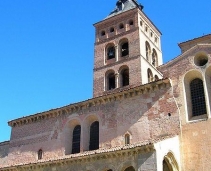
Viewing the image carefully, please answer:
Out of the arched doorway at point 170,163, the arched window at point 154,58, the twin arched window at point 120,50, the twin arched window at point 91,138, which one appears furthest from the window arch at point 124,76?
the arched doorway at point 170,163

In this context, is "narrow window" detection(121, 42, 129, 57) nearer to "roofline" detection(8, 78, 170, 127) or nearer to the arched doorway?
"roofline" detection(8, 78, 170, 127)

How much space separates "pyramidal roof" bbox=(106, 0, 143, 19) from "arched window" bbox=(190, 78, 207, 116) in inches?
590

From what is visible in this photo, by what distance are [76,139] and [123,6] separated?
16.9 metres

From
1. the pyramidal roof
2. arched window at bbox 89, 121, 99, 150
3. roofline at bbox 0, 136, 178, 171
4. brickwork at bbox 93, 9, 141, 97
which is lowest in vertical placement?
roofline at bbox 0, 136, 178, 171

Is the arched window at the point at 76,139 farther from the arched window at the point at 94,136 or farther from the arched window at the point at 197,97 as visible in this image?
the arched window at the point at 197,97

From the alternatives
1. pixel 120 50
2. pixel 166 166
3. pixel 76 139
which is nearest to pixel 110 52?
pixel 120 50

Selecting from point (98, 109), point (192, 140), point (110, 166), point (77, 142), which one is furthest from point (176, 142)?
point (77, 142)

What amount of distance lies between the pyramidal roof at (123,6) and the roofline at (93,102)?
12.1m

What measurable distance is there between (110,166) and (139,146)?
2.31 m

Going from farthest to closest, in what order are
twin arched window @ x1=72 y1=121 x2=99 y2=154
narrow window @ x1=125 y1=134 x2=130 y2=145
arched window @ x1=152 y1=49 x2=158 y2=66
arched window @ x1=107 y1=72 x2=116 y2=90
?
arched window @ x1=152 y1=49 x2=158 y2=66
arched window @ x1=107 y1=72 x2=116 y2=90
twin arched window @ x1=72 y1=121 x2=99 y2=154
narrow window @ x1=125 y1=134 x2=130 y2=145

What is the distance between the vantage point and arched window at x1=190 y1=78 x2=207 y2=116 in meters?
20.5

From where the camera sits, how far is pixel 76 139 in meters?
25.0

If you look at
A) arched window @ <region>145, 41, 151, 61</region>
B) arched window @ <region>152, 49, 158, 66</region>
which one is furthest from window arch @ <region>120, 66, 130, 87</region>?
arched window @ <region>152, 49, 158, 66</region>

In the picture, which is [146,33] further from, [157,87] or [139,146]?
[139,146]
